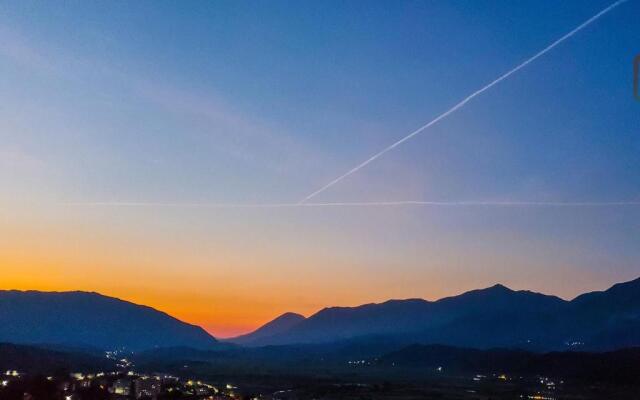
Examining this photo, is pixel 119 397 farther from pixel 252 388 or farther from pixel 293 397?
pixel 252 388

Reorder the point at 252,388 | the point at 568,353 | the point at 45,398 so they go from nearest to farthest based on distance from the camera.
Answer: the point at 45,398 < the point at 252,388 < the point at 568,353

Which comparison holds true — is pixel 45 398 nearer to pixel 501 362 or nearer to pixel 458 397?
pixel 458 397

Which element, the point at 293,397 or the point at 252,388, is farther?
the point at 252,388

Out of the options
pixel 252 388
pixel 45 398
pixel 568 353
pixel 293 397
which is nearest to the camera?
pixel 45 398

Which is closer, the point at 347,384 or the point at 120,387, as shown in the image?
the point at 120,387

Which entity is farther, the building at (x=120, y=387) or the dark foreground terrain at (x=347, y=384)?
the building at (x=120, y=387)

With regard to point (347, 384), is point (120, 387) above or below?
below

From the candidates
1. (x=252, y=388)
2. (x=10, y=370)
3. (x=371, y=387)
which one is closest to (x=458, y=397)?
(x=371, y=387)

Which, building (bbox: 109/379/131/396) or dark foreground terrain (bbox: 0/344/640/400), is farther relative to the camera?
building (bbox: 109/379/131/396)

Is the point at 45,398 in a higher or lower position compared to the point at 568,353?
lower

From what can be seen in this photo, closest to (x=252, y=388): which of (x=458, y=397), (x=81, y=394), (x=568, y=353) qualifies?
(x=458, y=397)
